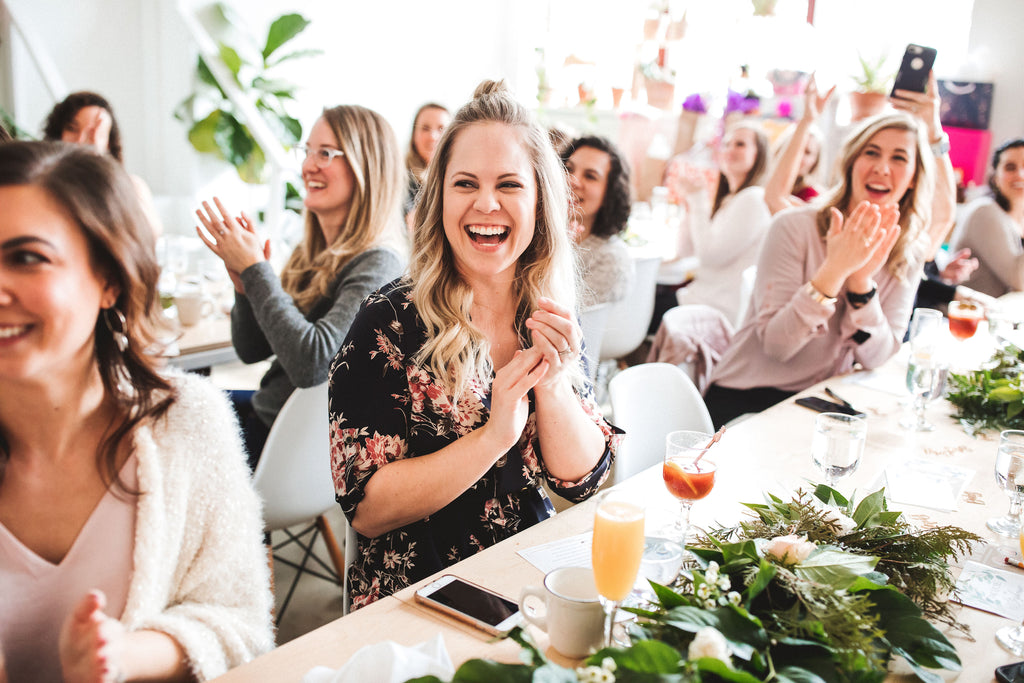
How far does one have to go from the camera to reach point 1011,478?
1407 millimetres

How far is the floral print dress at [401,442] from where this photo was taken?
1.44 metres

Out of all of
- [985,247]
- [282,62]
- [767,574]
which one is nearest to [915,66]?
[985,247]

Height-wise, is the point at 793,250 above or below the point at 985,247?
above

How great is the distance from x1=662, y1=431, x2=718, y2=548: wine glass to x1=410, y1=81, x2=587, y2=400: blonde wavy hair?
0.28 m

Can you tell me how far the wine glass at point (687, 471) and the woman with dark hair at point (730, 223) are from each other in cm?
256

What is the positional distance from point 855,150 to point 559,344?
6.03 feet

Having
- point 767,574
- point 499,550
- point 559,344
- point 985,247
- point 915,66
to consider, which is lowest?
point 985,247

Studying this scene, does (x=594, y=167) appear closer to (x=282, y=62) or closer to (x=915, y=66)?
(x=915, y=66)

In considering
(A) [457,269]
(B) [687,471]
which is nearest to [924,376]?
(B) [687,471]

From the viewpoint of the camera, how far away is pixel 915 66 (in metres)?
3.38

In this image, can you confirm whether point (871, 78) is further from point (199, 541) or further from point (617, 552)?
point (199, 541)

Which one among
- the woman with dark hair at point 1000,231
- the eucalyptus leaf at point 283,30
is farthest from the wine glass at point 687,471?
the eucalyptus leaf at point 283,30

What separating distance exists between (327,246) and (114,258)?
1.38 meters

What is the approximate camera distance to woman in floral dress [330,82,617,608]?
4.64ft
